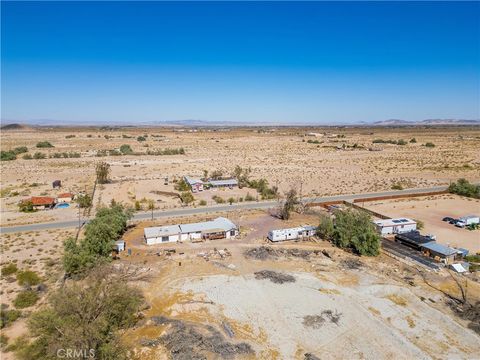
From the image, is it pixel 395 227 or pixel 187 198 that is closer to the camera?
pixel 395 227

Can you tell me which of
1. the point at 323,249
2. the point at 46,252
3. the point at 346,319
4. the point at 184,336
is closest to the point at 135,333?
the point at 184,336

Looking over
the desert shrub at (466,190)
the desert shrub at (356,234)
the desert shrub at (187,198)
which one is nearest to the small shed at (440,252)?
the desert shrub at (356,234)

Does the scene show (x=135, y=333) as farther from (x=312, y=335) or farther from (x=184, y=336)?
(x=312, y=335)

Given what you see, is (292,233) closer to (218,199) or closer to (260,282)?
(260,282)

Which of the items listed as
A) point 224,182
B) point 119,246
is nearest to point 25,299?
point 119,246

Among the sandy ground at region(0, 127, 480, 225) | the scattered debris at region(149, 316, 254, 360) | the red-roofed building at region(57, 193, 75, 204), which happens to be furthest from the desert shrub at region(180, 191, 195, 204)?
the scattered debris at region(149, 316, 254, 360)

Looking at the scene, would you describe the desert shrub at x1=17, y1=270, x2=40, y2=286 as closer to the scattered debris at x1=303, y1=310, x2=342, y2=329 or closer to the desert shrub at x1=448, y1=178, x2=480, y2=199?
the scattered debris at x1=303, y1=310, x2=342, y2=329

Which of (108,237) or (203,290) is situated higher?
(108,237)
